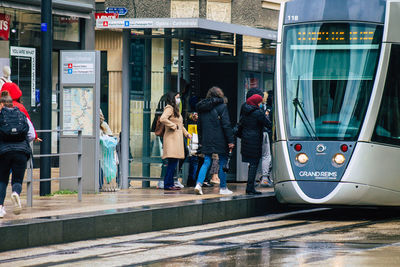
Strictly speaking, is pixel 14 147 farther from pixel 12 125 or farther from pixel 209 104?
pixel 209 104

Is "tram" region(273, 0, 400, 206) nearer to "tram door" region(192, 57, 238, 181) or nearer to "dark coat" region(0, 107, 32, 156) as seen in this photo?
"dark coat" region(0, 107, 32, 156)

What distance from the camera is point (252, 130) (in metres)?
16.0

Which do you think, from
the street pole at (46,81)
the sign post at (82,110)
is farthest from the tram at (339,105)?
the street pole at (46,81)

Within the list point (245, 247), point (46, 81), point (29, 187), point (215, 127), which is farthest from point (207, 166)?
point (245, 247)

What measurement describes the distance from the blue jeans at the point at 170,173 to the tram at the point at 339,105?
2.40 metres

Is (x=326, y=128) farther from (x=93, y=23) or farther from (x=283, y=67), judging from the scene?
(x=93, y=23)

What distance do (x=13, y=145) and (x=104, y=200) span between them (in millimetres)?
2625

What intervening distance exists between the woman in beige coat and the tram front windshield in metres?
2.63

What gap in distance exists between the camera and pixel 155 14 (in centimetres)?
2770

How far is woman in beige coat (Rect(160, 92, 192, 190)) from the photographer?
1642cm

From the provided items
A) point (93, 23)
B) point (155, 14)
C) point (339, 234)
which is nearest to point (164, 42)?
point (93, 23)

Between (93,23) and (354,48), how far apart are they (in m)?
8.15

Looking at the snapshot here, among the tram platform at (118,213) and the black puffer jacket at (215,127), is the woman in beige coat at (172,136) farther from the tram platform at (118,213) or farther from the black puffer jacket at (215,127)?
the black puffer jacket at (215,127)

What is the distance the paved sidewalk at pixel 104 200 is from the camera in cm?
1265
